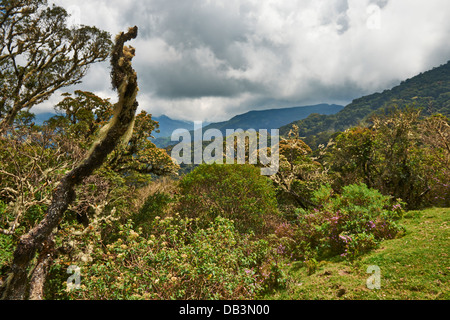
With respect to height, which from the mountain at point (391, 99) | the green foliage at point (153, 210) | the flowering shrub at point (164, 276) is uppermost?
the mountain at point (391, 99)

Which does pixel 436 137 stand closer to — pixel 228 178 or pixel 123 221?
pixel 228 178

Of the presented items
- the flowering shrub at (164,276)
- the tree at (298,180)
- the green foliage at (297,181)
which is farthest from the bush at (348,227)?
the tree at (298,180)

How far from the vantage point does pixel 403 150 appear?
10.1 m

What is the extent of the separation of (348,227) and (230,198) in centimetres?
400

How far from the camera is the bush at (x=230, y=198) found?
834 centimetres

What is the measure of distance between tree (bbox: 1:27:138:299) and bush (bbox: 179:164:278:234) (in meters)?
4.69

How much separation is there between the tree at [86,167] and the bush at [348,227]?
6.01 metres

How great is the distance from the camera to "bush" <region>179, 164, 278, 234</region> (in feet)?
27.4

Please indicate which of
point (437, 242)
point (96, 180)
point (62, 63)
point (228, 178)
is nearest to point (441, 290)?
point (437, 242)

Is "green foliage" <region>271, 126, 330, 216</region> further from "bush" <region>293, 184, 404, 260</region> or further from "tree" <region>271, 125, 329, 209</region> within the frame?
"bush" <region>293, 184, 404, 260</region>

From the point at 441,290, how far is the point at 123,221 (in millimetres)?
11068

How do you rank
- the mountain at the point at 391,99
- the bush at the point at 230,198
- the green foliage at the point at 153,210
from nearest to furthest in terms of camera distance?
the bush at the point at 230,198 < the green foliage at the point at 153,210 < the mountain at the point at 391,99

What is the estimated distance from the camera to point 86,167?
13.1 feet

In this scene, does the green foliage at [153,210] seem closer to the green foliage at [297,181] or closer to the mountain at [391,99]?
the green foliage at [297,181]
